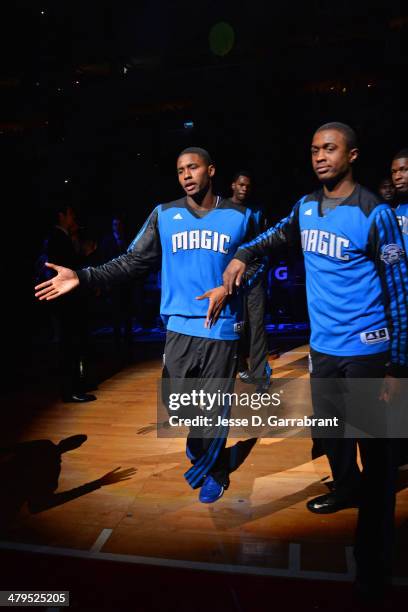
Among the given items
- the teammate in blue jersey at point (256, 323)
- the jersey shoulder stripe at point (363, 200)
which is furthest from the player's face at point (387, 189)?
the jersey shoulder stripe at point (363, 200)

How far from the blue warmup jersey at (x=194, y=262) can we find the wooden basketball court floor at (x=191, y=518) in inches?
38.7

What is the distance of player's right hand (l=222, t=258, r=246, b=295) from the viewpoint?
2.64m

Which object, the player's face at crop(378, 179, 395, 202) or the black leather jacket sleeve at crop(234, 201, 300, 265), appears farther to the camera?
the player's face at crop(378, 179, 395, 202)

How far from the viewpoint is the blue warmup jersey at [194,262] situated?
9.40ft

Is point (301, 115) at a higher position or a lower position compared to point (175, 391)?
higher

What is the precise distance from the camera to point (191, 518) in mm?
2727

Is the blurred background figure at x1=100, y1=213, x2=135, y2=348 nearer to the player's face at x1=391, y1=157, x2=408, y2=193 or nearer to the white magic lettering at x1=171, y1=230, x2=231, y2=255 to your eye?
the white magic lettering at x1=171, y1=230, x2=231, y2=255

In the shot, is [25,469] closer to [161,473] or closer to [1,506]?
[1,506]

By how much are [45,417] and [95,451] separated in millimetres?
1047

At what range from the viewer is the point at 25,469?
11.3 feet

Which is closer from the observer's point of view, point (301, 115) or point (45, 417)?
point (45, 417)

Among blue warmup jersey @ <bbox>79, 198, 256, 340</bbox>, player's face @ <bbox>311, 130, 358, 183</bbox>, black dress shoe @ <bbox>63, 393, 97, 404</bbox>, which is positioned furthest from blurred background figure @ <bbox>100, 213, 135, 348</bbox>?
player's face @ <bbox>311, 130, 358, 183</bbox>

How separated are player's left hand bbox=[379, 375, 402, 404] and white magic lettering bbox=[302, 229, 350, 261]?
2.01 ft

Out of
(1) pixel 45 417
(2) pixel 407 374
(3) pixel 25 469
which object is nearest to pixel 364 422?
(2) pixel 407 374
